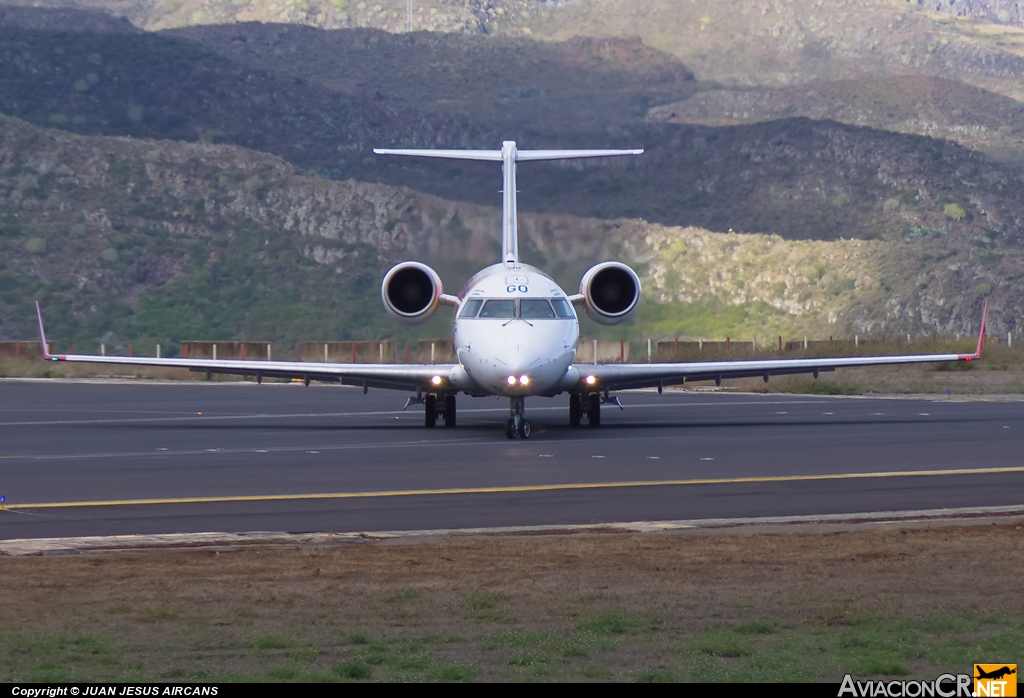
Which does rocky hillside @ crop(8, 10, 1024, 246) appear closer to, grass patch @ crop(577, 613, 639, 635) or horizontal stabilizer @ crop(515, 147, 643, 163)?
horizontal stabilizer @ crop(515, 147, 643, 163)

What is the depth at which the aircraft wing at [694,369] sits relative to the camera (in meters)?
26.6

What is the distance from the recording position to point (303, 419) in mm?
31250

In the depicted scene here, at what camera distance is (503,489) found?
16.5 metres

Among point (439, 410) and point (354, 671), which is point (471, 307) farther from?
point (354, 671)

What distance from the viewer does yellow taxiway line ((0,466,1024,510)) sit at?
15.2 meters

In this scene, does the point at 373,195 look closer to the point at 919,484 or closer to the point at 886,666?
the point at 919,484

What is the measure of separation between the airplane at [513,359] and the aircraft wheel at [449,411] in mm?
20

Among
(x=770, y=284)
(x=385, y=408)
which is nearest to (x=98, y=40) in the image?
(x=770, y=284)

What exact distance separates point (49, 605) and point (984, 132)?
414ft

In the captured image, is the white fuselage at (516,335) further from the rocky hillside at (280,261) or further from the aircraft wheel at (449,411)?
the rocky hillside at (280,261)

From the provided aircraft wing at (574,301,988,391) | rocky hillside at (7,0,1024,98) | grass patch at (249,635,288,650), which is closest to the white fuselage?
aircraft wing at (574,301,988,391)

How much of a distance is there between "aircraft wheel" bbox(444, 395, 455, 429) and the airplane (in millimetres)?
20

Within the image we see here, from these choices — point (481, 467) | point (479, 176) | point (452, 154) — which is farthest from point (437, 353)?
point (481, 467)

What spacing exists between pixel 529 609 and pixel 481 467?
10.0m
